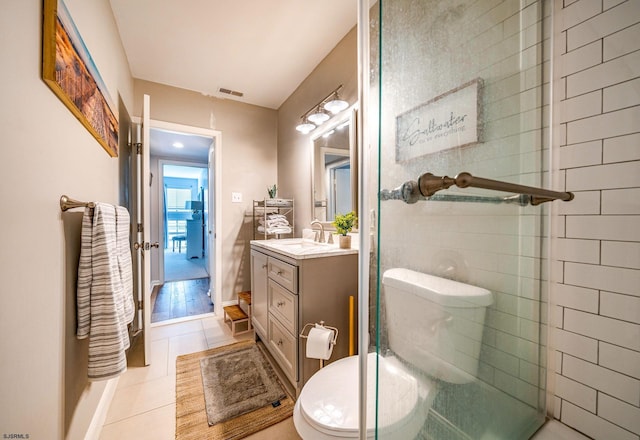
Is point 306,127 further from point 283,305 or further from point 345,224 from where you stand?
point 283,305

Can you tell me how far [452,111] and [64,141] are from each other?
133 cm

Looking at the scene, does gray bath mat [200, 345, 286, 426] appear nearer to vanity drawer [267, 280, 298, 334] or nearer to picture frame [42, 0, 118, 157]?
vanity drawer [267, 280, 298, 334]

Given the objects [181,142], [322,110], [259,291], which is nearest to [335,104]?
[322,110]

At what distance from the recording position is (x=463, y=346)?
0.68 metres

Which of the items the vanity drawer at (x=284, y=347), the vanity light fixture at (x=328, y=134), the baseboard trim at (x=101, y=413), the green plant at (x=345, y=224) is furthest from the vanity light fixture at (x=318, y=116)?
the baseboard trim at (x=101, y=413)

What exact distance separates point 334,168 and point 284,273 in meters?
1.04

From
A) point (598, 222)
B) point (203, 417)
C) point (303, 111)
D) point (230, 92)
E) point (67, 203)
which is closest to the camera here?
point (598, 222)

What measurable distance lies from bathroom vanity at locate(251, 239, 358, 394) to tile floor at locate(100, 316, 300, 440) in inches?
12.3

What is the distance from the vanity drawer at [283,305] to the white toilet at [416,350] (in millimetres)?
623

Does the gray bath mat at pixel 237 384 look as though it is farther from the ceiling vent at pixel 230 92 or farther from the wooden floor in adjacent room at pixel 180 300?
the ceiling vent at pixel 230 92

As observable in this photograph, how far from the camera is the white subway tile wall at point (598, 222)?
711 mm

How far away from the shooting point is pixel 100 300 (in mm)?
974

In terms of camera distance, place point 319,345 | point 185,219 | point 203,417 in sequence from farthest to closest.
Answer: point 185,219
point 203,417
point 319,345

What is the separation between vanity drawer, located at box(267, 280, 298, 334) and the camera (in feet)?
4.62
